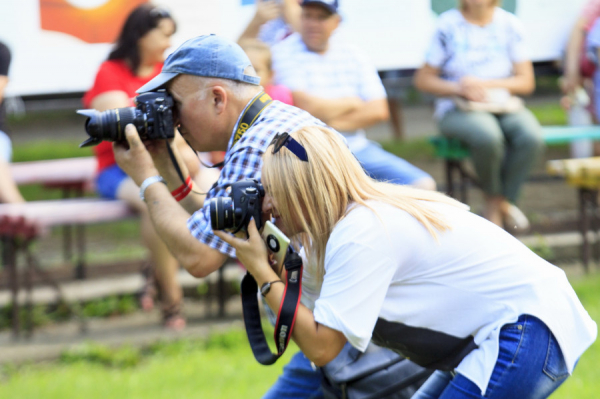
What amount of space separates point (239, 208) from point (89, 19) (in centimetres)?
424

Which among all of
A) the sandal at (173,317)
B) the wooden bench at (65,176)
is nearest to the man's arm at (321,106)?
the sandal at (173,317)

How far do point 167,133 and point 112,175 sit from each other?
2422mm

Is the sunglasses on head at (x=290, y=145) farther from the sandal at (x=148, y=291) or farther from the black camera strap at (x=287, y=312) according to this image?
the sandal at (x=148, y=291)

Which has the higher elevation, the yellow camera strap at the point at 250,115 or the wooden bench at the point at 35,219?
the yellow camera strap at the point at 250,115

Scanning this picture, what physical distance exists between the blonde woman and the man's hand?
0.56 meters

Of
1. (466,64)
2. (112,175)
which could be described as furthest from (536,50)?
(112,175)

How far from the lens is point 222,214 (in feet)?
6.71

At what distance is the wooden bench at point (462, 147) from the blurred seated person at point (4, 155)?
113 inches

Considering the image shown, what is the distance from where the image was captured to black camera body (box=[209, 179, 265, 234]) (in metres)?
2.03

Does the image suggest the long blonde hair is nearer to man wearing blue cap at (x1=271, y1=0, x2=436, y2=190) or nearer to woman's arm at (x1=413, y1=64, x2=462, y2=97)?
man wearing blue cap at (x1=271, y1=0, x2=436, y2=190)

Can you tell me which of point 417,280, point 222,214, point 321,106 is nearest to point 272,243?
point 222,214

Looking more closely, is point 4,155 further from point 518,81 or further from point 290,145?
→ point 518,81

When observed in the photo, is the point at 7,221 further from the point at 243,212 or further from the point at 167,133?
the point at 243,212

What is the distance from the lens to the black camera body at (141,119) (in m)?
2.43
